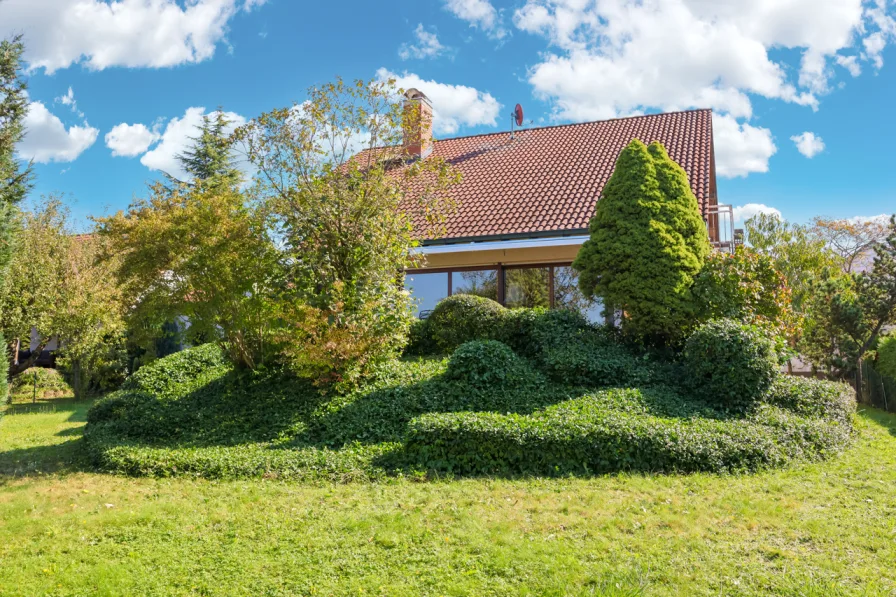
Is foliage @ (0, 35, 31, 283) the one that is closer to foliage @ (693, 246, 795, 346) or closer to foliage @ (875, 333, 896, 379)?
foliage @ (693, 246, 795, 346)

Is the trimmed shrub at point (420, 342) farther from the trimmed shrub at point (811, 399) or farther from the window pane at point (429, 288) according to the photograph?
the trimmed shrub at point (811, 399)

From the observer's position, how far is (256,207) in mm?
11883

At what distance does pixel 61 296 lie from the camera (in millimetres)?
17062

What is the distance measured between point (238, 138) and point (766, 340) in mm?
9732

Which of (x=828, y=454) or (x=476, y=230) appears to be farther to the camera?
(x=476, y=230)

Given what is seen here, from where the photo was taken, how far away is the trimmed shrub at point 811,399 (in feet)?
33.2

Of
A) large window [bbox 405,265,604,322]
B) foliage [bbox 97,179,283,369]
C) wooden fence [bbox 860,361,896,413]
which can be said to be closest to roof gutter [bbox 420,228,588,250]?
large window [bbox 405,265,604,322]

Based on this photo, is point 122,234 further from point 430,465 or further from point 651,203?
point 651,203

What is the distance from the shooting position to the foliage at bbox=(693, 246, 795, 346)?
11695 mm

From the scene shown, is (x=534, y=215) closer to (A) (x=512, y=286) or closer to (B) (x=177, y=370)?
(A) (x=512, y=286)

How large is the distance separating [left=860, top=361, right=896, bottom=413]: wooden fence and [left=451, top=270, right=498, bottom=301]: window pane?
1011 cm

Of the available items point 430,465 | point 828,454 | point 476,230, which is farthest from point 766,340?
point 476,230

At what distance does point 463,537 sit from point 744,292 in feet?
27.6

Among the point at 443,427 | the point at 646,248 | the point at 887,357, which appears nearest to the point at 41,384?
the point at 443,427
